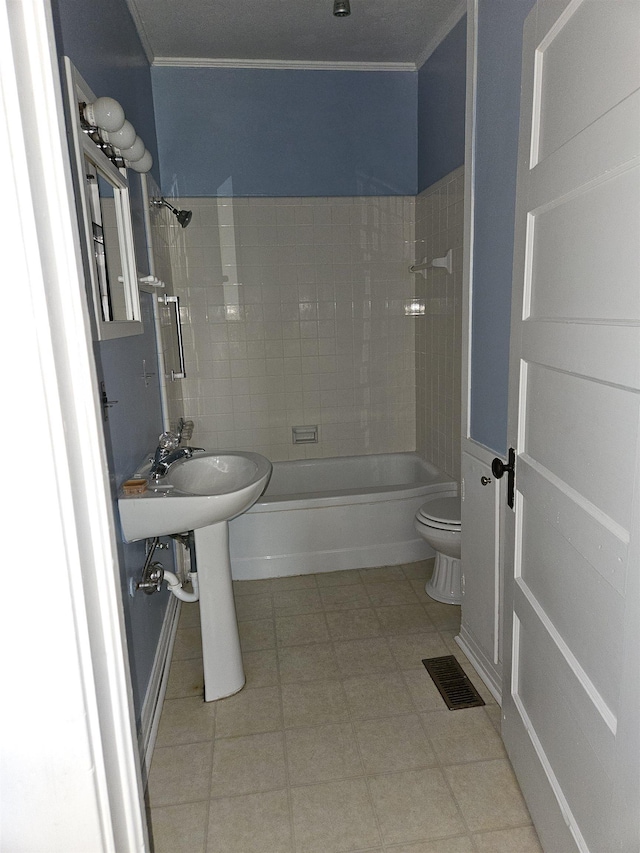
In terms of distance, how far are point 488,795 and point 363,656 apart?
80cm

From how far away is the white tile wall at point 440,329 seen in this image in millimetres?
3141

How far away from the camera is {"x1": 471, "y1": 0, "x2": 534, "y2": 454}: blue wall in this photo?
1.82 meters

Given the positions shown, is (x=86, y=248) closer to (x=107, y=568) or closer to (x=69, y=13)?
(x=69, y=13)

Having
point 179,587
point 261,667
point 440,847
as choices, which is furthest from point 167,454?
point 440,847

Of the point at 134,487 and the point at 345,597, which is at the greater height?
the point at 134,487

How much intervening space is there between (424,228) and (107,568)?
3298 mm

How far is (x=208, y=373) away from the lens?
12.2 ft

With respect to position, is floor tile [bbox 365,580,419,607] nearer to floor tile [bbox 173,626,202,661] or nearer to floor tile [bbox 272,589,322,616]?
floor tile [bbox 272,589,322,616]

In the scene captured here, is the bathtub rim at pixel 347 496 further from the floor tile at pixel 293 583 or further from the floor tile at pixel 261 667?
the floor tile at pixel 261 667

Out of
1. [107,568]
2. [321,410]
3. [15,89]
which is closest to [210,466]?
[321,410]

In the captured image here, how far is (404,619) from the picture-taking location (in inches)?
109

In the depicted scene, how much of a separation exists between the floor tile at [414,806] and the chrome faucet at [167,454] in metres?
1.23

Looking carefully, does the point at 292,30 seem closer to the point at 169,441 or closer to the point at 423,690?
the point at 169,441

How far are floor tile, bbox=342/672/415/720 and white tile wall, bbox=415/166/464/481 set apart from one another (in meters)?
1.32
